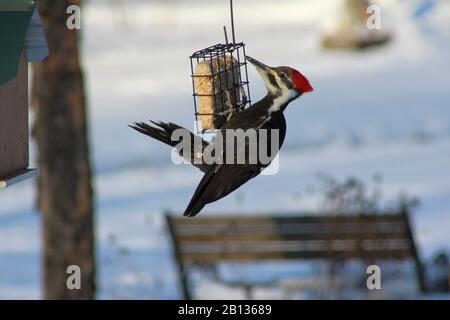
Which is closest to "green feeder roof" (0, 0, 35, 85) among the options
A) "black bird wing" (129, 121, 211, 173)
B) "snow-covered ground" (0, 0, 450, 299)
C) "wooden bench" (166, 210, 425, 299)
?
"black bird wing" (129, 121, 211, 173)

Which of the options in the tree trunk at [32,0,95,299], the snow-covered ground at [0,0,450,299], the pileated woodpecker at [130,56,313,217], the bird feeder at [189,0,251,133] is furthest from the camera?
the snow-covered ground at [0,0,450,299]

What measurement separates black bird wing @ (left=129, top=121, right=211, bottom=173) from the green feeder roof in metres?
0.54

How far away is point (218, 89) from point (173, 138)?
19.2 inches

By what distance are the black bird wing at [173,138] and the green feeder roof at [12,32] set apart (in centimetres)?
54

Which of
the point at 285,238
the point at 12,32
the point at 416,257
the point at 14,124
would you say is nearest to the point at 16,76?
the point at 12,32

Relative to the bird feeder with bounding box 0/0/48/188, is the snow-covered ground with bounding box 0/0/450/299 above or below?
above

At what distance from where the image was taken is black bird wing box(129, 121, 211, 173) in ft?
11.2

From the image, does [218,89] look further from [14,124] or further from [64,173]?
[64,173]

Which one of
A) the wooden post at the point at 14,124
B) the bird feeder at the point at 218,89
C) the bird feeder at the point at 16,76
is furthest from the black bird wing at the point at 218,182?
the wooden post at the point at 14,124

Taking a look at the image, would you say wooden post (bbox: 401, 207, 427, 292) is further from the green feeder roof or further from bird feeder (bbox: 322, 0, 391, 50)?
bird feeder (bbox: 322, 0, 391, 50)

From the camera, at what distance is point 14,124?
13.4 feet
